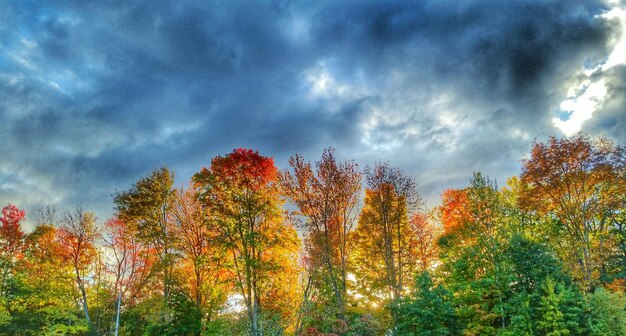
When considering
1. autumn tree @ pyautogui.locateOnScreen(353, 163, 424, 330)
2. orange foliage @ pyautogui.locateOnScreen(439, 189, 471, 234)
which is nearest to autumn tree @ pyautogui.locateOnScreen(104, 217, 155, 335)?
autumn tree @ pyautogui.locateOnScreen(353, 163, 424, 330)

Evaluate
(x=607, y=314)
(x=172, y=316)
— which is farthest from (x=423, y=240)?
(x=172, y=316)

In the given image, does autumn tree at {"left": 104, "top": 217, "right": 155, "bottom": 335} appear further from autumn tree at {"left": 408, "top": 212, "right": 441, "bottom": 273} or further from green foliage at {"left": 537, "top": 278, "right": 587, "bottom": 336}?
green foliage at {"left": 537, "top": 278, "right": 587, "bottom": 336}

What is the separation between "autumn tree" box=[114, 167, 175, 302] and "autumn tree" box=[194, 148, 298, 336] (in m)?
4.27

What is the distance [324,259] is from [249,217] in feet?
20.1

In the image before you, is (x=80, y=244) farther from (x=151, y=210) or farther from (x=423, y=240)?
(x=423, y=240)

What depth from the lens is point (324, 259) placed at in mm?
24172

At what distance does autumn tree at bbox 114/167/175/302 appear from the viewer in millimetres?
25531

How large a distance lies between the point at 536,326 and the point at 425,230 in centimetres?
1386

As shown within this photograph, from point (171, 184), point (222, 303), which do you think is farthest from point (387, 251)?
point (171, 184)

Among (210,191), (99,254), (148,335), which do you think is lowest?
(148,335)

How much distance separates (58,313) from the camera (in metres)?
24.0

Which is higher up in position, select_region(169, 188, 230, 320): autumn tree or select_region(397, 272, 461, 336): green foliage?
select_region(169, 188, 230, 320): autumn tree

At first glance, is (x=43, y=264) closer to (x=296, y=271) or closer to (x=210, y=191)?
(x=210, y=191)

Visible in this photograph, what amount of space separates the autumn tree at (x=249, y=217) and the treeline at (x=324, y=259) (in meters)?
0.10
